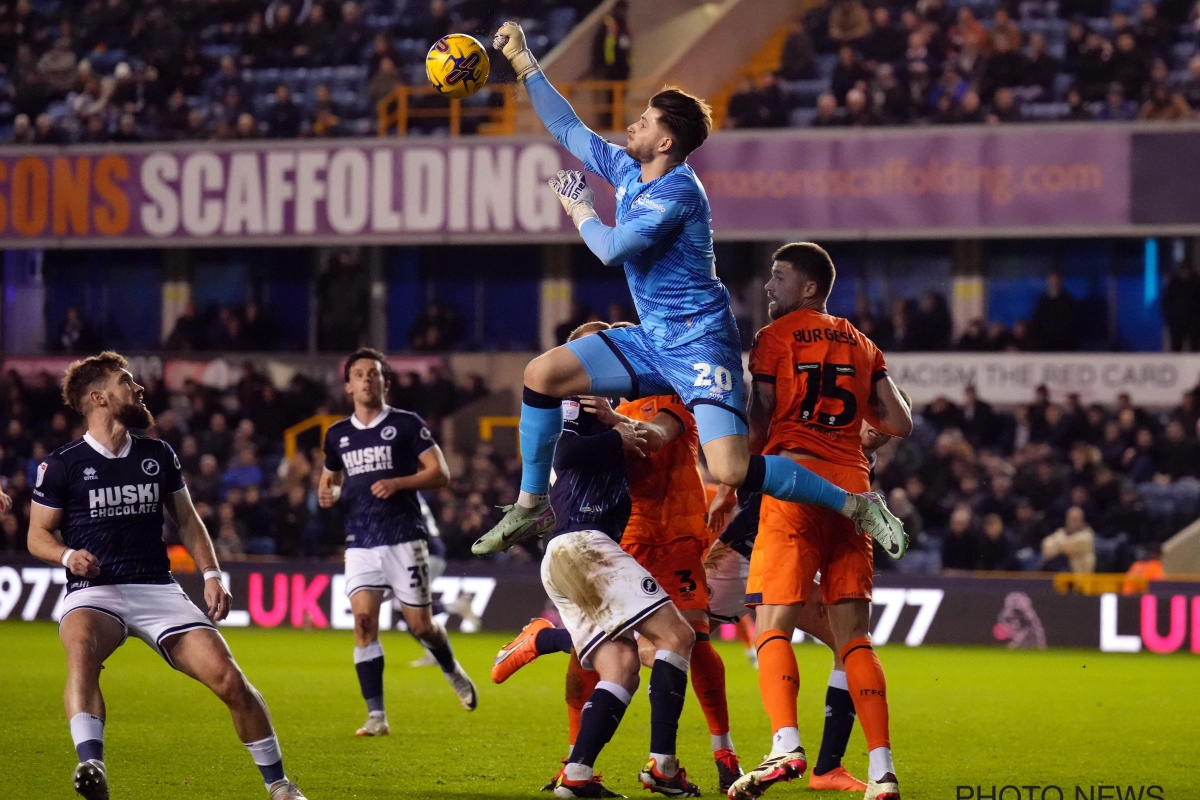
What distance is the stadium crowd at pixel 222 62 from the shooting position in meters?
22.5

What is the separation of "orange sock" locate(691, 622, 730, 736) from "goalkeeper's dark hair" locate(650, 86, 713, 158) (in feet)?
7.03

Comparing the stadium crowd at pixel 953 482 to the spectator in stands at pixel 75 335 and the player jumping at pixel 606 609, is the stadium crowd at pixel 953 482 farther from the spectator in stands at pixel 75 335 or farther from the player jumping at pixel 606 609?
the player jumping at pixel 606 609

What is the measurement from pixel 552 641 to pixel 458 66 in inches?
102

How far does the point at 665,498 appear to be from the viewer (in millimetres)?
7406

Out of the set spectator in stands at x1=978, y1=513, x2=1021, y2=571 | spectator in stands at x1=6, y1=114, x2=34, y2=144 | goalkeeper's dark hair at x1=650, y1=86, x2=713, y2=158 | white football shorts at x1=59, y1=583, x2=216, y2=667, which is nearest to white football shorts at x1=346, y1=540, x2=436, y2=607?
white football shorts at x1=59, y1=583, x2=216, y2=667

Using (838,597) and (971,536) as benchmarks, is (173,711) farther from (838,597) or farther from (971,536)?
(971,536)

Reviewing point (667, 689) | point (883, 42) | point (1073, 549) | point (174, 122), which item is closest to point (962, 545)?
point (1073, 549)

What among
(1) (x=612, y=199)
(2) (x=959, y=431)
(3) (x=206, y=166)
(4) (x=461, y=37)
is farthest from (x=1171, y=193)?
(4) (x=461, y=37)

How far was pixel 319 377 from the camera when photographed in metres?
22.3

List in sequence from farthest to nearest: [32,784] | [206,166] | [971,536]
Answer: [206,166] < [971,536] < [32,784]

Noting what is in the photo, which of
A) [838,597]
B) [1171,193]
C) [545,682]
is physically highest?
[1171,193]

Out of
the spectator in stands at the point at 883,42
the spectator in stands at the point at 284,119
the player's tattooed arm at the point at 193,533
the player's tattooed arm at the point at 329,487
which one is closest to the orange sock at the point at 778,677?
the player's tattooed arm at the point at 193,533

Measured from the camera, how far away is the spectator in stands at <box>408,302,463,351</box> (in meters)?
22.4

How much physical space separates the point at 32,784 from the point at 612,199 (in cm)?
1379
